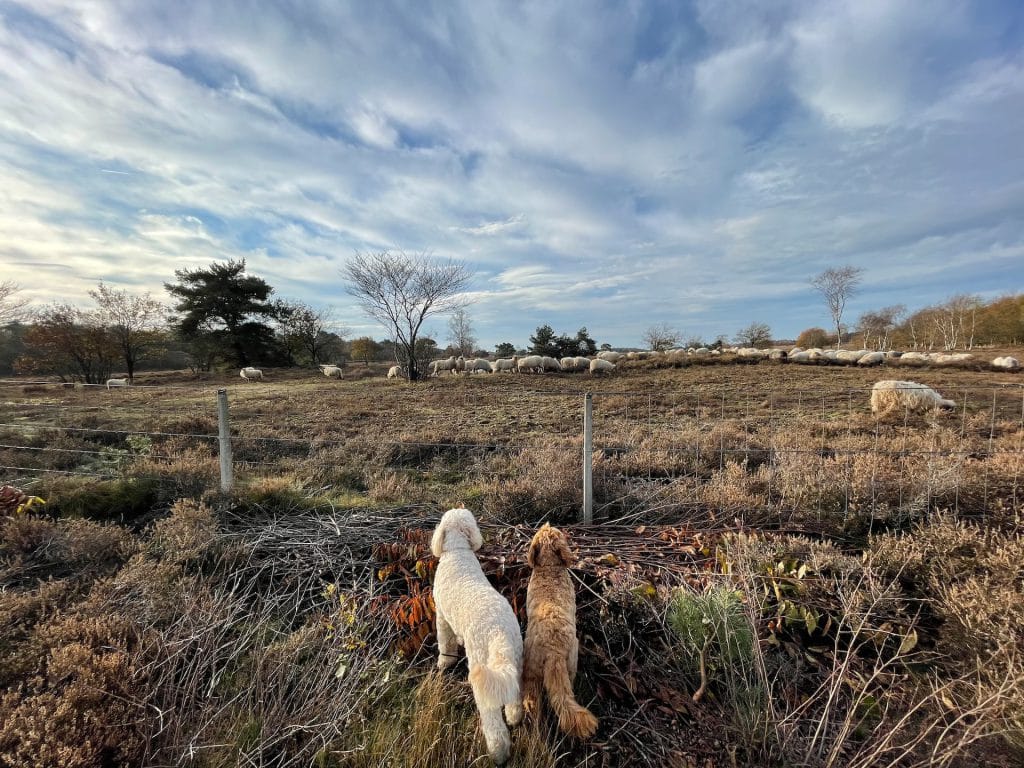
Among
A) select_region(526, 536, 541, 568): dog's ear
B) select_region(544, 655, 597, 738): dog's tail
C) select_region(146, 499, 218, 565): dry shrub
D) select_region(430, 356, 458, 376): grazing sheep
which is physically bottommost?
select_region(544, 655, 597, 738): dog's tail

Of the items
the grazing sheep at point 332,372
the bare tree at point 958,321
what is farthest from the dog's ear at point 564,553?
the bare tree at point 958,321

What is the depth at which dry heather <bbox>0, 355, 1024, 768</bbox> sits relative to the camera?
157 cm

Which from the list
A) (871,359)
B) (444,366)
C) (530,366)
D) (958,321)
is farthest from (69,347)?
(958,321)

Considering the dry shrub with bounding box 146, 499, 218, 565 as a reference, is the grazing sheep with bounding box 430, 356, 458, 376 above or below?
above

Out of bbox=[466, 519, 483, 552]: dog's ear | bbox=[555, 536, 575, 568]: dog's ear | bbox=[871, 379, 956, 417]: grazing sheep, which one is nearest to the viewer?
bbox=[555, 536, 575, 568]: dog's ear

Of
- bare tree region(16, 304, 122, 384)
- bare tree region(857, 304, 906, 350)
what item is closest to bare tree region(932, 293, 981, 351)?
bare tree region(857, 304, 906, 350)

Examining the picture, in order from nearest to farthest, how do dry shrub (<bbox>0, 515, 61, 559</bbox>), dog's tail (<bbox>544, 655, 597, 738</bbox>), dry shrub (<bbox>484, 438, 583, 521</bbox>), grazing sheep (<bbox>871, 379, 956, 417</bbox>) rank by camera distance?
dog's tail (<bbox>544, 655, 597, 738</bbox>)
dry shrub (<bbox>0, 515, 61, 559</bbox>)
dry shrub (<bbox>484, 438, 583, 521</bbox>)
grazing sheep (<bbox>871, 379, 956, 417</bbox>)

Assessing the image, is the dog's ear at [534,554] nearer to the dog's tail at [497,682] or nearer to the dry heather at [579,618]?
the dry heather at [579,618]

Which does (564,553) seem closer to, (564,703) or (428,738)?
(564,703)

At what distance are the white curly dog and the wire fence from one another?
5.57 feet

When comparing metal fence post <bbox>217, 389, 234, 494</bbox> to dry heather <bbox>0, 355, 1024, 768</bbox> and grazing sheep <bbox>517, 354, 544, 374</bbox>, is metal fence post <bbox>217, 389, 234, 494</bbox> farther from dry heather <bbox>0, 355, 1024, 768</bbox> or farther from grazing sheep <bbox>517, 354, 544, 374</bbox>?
grazing sheep <bbox>517, 354, 544, 374</bbox>

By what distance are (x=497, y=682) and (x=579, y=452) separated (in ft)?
11.9

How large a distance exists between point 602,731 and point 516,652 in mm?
585

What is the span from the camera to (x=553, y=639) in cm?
173
